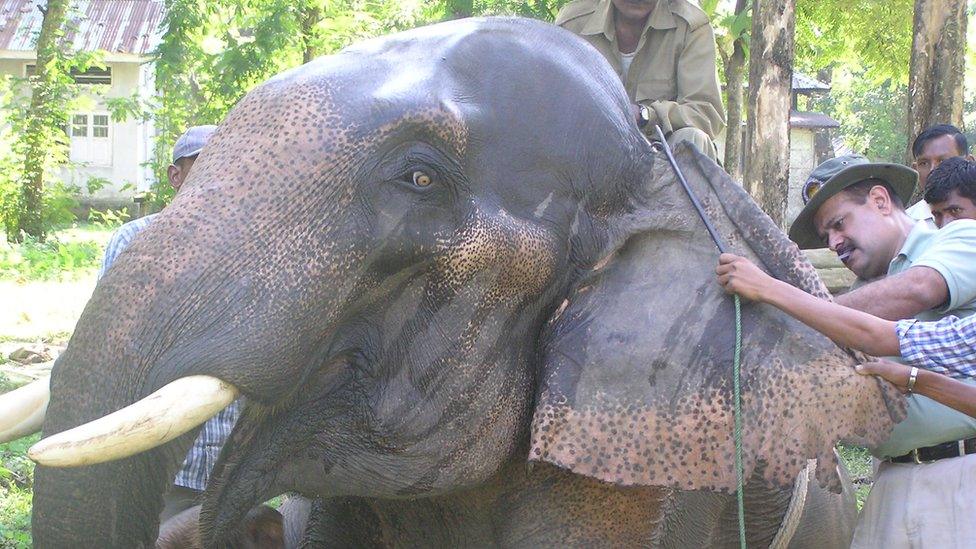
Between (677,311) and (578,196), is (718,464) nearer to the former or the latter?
(677,311)

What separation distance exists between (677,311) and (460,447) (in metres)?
0.63

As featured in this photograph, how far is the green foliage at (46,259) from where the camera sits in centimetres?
1589

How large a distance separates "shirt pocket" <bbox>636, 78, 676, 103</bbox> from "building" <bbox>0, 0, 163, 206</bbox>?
91.6 feet

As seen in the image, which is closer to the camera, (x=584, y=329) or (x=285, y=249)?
(x=285, y=249)

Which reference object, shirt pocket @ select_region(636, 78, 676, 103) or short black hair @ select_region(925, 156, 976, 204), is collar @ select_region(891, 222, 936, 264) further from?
shirt pocket @ select_region(636, 78, 676, 103)

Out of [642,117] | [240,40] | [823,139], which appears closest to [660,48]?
[642,117]

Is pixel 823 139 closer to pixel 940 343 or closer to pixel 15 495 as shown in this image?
pixel 15 495

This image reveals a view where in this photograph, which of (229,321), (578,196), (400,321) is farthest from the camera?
(578,196)

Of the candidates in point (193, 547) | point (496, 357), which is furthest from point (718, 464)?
point (193, 547)

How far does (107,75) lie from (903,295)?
101 ft

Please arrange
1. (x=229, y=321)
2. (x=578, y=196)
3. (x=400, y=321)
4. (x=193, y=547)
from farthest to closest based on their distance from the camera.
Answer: (x=193, y=547) → (x=578, y=196) → (x=400, y=321) → (x=229, y=321)

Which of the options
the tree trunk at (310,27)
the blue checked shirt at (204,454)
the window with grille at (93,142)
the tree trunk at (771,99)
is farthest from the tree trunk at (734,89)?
the window with grille at (93,142)

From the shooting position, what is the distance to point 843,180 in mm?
3943

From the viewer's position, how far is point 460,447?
9.87 ft
